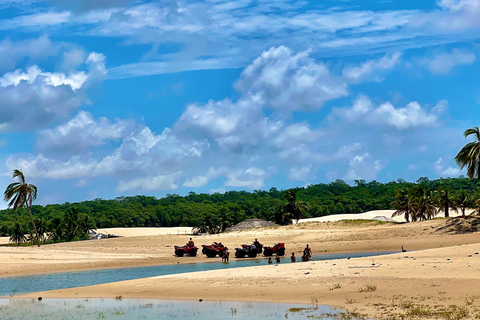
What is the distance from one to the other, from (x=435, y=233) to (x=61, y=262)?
133 feet

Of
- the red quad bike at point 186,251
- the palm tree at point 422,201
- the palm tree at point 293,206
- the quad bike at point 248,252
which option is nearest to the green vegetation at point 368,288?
the quad bike at point 248,252

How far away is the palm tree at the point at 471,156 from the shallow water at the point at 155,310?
43.4 m

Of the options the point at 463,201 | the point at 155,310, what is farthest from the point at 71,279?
the point at 463,201

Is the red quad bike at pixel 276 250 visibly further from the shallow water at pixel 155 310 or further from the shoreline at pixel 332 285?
the shallow water at pixel 155 310

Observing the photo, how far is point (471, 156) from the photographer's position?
198ft

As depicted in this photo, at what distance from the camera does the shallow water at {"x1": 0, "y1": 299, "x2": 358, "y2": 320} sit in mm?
22469

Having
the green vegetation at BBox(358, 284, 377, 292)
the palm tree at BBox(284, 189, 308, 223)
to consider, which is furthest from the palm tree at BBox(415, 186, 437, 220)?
the green vegetation at BBox(358, 284, 377, 292)

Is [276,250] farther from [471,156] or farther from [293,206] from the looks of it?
[293,206]

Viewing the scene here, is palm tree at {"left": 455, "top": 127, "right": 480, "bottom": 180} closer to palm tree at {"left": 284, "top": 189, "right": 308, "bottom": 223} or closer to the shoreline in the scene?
the shoreline

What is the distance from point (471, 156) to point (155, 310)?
46511 millimetres

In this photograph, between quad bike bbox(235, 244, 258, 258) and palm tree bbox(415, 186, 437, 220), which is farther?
palm tree bbox(415, 186, 437, 220)

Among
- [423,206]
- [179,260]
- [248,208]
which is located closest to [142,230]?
[248,208]

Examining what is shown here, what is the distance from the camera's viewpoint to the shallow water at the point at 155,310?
22.5 meters

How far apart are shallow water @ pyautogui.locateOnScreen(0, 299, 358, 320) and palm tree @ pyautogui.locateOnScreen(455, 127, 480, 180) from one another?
43438mm
